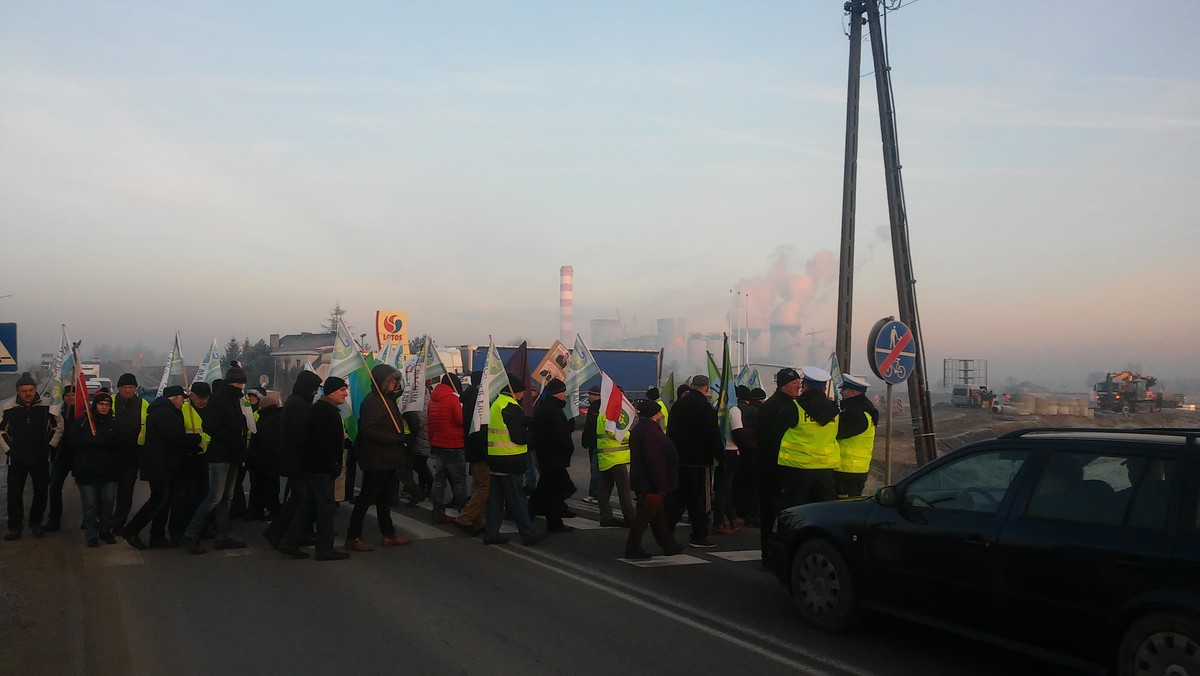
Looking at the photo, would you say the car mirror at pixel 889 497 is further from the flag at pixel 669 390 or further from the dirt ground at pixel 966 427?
the dirt ground at pixel 966 427

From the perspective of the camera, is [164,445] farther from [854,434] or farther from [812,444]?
[854,434]

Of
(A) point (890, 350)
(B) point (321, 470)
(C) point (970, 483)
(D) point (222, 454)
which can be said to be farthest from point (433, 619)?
(A) point (890, 350)

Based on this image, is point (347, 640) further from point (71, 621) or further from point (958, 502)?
point (958, 502)

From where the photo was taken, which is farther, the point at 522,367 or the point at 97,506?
the point at 522,367

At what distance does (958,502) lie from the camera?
5871mm

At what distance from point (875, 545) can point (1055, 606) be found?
1389 millimetres

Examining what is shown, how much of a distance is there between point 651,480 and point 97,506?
6.20m

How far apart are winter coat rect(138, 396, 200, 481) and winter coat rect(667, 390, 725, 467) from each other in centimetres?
533

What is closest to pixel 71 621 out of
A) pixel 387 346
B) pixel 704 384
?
pixel 704 384

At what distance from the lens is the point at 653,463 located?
9062 mm

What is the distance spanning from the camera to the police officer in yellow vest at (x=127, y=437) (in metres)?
10.1

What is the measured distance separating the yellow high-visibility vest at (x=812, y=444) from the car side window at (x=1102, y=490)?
291 cm

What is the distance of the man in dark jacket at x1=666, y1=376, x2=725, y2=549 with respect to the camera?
396 inches

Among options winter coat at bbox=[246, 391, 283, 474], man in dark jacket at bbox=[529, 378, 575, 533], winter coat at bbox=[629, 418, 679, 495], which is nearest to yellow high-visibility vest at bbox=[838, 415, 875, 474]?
winter coat at bbox=[629, 418, 679, 495]
